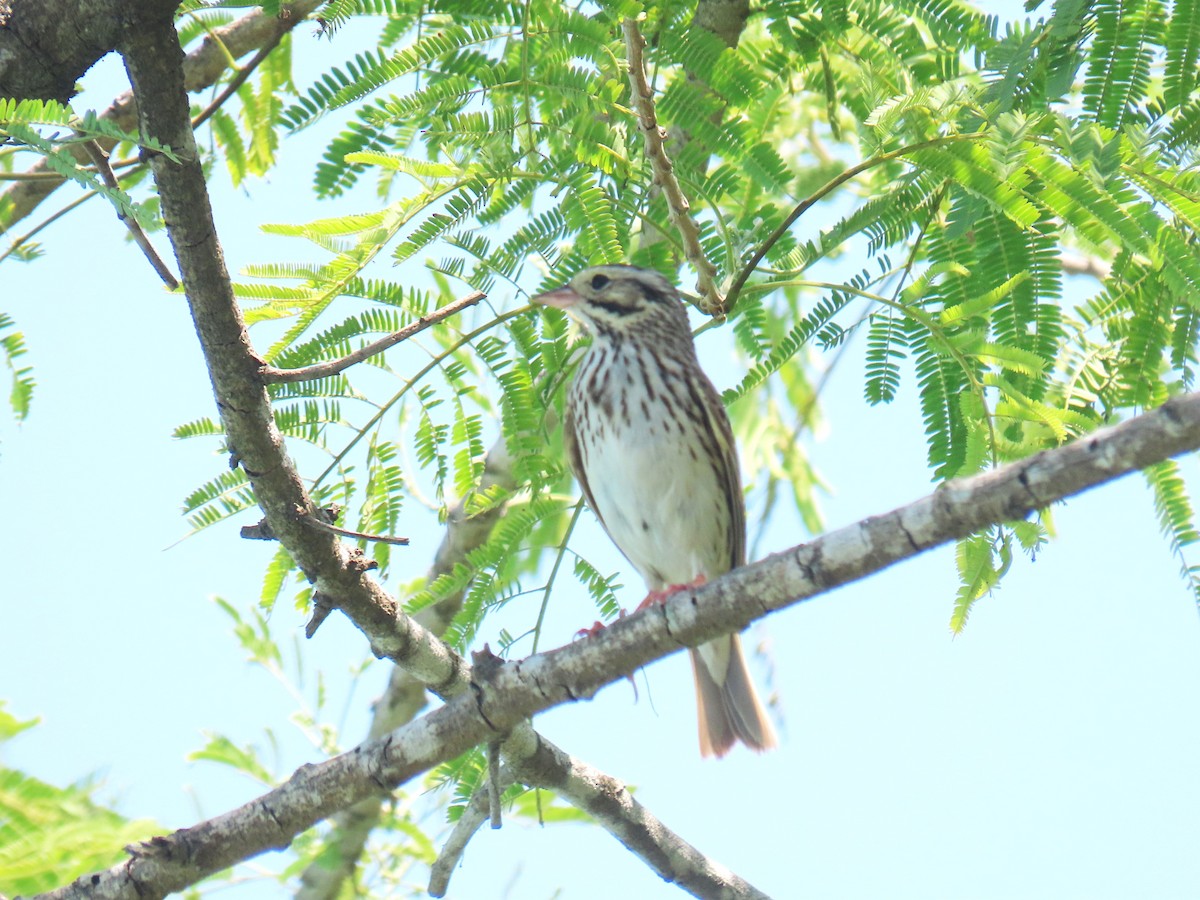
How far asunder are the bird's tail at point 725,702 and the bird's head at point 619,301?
5.54 ft

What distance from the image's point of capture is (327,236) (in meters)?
4.61

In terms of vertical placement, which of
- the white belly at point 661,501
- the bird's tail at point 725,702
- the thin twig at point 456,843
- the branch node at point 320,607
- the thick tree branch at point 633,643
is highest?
the white belly at point 661,501

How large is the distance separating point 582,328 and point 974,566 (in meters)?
3.05

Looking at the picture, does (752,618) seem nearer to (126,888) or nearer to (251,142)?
(126,888)

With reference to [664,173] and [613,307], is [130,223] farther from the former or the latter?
[613,307]

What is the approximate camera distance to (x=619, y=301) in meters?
6.24

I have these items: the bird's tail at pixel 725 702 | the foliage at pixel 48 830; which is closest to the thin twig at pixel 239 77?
the foliage at pixel 48 830

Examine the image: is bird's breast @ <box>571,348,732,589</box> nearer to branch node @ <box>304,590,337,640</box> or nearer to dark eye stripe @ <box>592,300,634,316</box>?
dark eye stripe @ <box>592,300,634,316</box>

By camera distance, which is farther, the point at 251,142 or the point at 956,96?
the point at 251,142

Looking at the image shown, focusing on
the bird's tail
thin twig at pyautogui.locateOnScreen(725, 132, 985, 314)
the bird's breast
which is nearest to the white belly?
the bird's breast

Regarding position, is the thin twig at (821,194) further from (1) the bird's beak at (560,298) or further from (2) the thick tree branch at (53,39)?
(2) the thick tree branch at (53,39)

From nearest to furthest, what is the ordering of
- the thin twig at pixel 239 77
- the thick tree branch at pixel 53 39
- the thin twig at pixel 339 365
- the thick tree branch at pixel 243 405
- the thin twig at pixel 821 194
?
the thick tree branch at pixel 243 405 → the thick tree branch at pixel 53 39 → the thin twig at pixel 339 365 → the thin twig at pixel 821 194 → the thin twig at pixel 239 77

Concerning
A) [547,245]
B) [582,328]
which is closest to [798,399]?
[582,328]

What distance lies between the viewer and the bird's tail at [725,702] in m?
6.82
